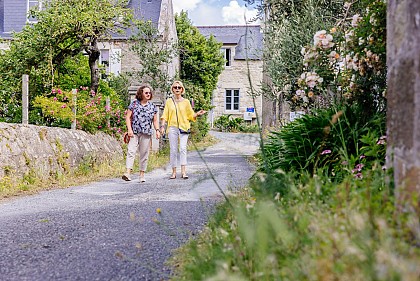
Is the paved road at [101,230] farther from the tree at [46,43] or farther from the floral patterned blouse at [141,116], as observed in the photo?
the tree at [46,43]

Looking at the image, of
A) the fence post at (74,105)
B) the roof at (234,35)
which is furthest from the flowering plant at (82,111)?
the roof at (234,35)

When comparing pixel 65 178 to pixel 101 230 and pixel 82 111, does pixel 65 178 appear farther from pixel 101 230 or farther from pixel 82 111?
pixel 101 230

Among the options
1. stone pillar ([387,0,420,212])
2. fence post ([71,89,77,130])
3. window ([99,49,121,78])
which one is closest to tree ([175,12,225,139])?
window ([99,49,121,78])

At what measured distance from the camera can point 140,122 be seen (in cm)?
948

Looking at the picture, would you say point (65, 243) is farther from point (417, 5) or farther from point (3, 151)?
point (3, 151)

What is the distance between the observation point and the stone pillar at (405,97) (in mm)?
2209

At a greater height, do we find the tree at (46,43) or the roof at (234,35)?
the roof at (234,35)

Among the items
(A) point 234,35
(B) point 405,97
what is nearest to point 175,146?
(B) point 405,97

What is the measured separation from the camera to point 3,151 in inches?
321

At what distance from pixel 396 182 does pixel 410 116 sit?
346 millimetres

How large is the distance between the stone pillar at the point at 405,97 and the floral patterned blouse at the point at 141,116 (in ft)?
23.2

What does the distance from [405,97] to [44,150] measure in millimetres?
8120

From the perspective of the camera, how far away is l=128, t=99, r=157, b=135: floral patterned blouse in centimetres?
943

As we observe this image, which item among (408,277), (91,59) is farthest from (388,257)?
(91,59)
